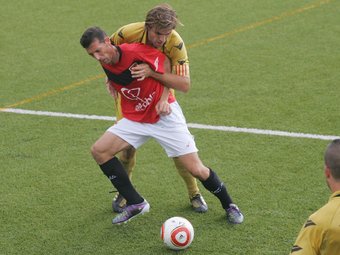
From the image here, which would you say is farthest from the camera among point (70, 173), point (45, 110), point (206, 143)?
point (45, 110)

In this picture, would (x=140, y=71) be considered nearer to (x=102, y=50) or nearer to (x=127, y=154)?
(x=102, y=50)

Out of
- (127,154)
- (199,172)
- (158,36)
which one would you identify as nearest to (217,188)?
(199,172)

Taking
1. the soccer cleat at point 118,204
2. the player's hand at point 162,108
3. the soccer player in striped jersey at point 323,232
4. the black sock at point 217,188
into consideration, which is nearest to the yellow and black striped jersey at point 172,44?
the player's hand at point 162,108

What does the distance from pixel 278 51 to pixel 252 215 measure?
5455 millimetres

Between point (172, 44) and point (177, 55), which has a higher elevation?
point (172, 44)

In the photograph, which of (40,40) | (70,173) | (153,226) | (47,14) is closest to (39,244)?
(153,226)

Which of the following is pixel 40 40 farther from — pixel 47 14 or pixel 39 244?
pixel 39 244

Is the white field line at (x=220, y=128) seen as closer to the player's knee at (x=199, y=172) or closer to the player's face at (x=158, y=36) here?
the player's knee at (x=199, y=172)

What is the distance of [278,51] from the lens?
11.9 meters

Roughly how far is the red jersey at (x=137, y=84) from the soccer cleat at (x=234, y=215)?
1.03 metres

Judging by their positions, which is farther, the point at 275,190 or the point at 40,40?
the point at 40,40

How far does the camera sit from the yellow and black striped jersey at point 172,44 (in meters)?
6.53

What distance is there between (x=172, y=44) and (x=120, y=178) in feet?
4.01

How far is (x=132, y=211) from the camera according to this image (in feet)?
21.9
